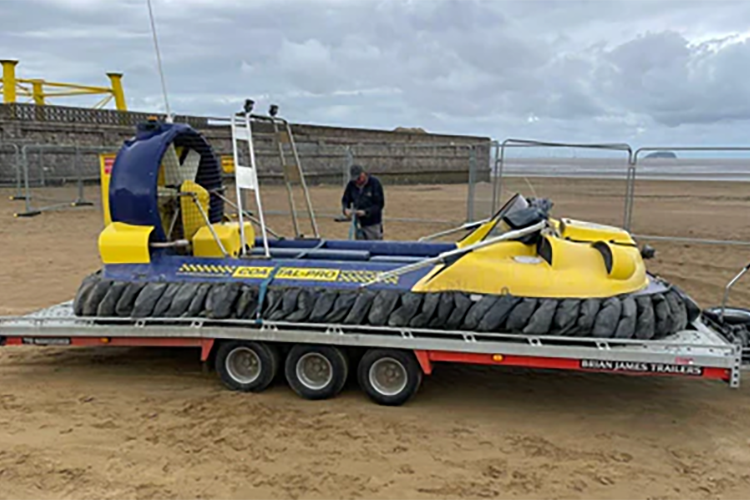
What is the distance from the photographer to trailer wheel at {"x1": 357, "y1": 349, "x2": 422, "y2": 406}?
4910 mm

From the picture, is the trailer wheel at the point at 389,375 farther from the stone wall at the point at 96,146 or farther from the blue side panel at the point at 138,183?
the stone wall at the point at 96,146

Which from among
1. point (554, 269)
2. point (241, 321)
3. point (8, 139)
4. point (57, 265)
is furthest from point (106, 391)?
point (8, 139)

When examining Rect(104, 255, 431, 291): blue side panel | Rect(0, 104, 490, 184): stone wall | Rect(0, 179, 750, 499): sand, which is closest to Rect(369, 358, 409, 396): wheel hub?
Rect(0, 179, 750, 499): sand

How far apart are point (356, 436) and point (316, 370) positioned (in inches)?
31.8

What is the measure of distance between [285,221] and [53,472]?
482 inches

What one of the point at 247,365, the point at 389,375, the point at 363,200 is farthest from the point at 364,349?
the point at 363,200

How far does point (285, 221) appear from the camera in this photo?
1606 centimetres

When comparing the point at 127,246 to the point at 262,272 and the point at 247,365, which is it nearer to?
the point at 262,272

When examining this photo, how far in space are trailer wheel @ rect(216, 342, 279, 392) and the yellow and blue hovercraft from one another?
255mm

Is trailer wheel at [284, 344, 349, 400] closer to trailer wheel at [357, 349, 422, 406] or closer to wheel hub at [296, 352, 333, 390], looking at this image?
wheel hub at [296, 352, 333, 390]

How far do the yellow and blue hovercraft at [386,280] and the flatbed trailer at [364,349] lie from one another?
8 cm

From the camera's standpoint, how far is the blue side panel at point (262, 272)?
5.13m

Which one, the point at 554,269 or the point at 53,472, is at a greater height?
the point at 554,269

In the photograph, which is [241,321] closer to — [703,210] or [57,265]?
[57,265]
